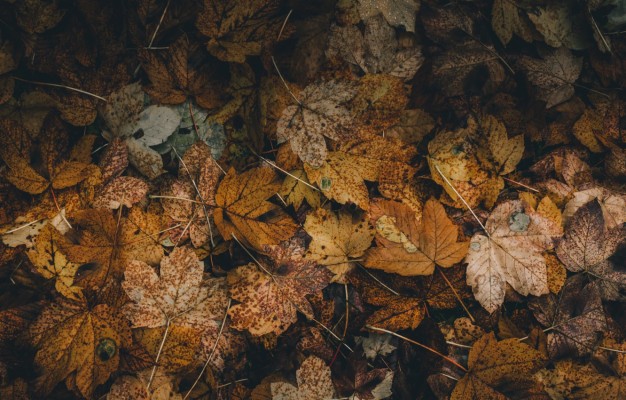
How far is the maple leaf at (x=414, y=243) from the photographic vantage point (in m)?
1.33

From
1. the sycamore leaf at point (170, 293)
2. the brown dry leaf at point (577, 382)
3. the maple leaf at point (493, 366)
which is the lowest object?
the brown dry leaf at point (577, 382)

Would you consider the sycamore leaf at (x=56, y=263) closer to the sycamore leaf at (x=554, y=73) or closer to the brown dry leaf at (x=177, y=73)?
the brown dry leaf at (x=177, y=73)

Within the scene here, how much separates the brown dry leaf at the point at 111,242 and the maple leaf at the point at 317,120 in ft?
1.83

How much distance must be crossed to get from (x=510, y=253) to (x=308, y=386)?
2.77 ft

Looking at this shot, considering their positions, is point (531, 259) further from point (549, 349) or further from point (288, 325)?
point (288, 325)

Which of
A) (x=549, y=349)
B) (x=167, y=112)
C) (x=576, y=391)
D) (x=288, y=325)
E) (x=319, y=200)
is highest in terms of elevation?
(x=167, y=112)

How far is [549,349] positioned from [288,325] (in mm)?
950

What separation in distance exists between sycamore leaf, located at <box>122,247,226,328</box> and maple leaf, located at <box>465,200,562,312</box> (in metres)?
0.93

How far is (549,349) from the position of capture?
56.1 inches

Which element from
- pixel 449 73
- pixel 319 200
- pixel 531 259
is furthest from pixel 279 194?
pixel 531 259

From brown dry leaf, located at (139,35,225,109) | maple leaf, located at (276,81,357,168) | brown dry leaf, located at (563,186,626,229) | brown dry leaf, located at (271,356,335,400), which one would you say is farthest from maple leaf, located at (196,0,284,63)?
brown dry leaf, located at (563,186,626,229)

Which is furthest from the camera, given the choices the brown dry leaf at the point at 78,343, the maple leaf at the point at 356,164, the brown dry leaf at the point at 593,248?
the brown dry leaf at the point at 593,248

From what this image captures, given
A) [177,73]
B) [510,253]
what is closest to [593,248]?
[510,253]

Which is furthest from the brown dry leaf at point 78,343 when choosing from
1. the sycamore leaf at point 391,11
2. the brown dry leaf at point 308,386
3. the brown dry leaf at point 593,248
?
the brown dry leaf at point 593,248
